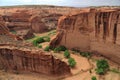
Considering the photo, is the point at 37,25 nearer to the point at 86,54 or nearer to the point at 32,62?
the point at 86,54

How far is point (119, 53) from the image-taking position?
108 feet

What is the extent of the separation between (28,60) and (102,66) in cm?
751

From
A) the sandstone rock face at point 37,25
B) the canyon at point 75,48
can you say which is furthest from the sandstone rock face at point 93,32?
the sandstone rock face at point 37,25

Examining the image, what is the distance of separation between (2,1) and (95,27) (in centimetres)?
10056

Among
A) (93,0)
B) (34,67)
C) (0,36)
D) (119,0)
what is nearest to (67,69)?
(34,67)

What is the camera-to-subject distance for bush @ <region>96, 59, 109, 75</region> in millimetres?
31686

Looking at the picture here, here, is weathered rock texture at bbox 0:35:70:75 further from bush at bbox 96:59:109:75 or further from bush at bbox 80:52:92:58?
bush at bbox 80:52:92:58

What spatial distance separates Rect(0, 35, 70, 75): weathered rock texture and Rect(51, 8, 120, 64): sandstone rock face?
4.75 m

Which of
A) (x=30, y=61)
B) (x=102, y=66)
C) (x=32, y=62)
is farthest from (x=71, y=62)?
(x=30, y=61)

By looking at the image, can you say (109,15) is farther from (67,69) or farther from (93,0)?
(93,0)

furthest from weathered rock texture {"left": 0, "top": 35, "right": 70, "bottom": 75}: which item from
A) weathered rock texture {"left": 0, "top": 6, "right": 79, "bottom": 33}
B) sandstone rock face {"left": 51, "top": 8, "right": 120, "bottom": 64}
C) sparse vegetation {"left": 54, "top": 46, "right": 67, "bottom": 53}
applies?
weathered rock texture {"left": 0, "top": 6, "right": 79, "bottom": 33}

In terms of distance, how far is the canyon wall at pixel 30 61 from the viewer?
32250mm

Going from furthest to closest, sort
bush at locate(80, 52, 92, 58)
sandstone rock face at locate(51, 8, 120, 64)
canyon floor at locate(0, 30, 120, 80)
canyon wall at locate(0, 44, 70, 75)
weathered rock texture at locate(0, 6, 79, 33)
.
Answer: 1. weathered rock texture at locate(0, 6, 79, 33)
2. bush at locate(80, 52, 92, 58)
3. sandstone rock face at locate(51, 8, 120, 64)
4. canyon wall at locate(0, 44, 70, 75)
5. canyon floor at locate(0, 30, 120, 80)

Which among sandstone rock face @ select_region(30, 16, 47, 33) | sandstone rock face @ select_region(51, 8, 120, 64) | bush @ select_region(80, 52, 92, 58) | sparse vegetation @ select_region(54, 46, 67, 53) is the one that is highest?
sandstone rock face @ select_region(51, 8, 120, 64)
